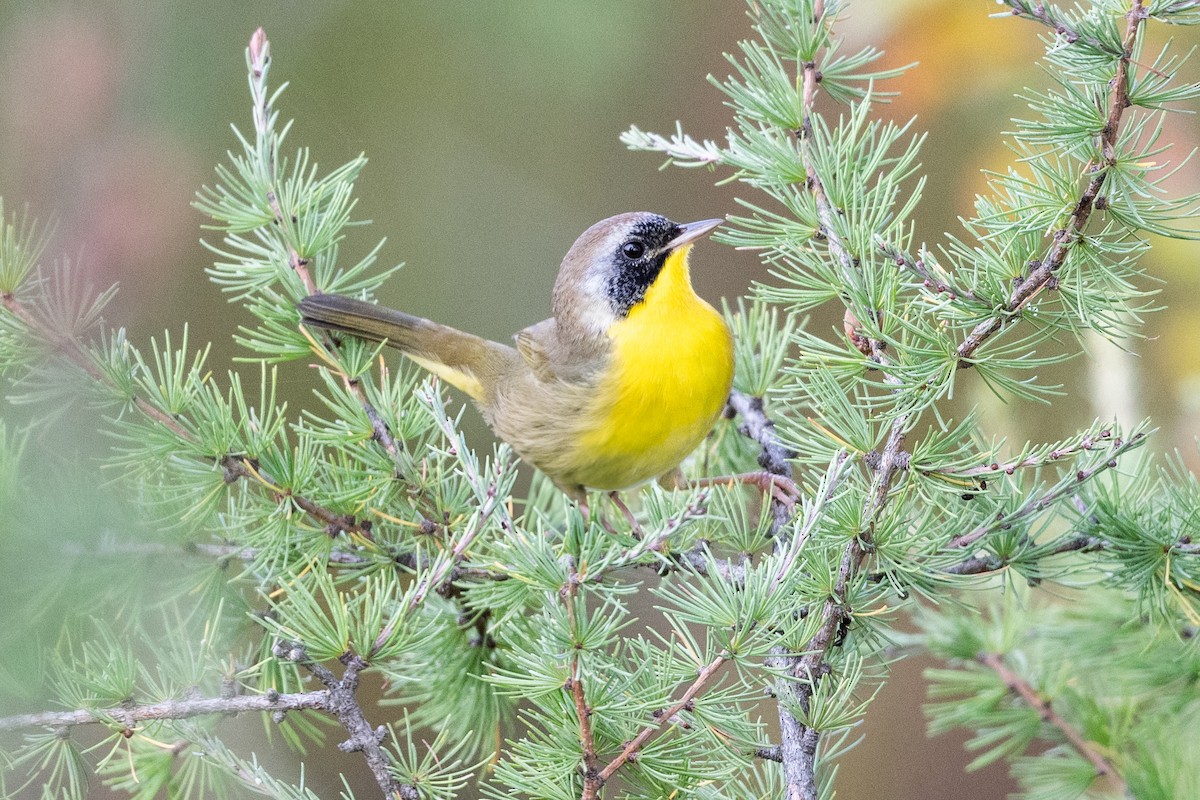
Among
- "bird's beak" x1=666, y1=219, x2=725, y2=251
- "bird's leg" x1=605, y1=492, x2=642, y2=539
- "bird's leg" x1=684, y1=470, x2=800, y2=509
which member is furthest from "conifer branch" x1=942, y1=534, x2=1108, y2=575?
"bird's beak" x1=666, y1=219, x2=725, y2=251

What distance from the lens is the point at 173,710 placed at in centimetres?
157

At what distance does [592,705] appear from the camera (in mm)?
1530

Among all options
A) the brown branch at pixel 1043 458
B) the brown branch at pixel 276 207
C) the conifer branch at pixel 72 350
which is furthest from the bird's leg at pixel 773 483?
the conifer branch at pixel 72 350

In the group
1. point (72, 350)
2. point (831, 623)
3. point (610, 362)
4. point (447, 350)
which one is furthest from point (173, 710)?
point (447, 350)

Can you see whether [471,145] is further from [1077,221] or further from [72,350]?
[1077,221]

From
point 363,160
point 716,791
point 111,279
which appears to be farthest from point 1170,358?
point 111,279

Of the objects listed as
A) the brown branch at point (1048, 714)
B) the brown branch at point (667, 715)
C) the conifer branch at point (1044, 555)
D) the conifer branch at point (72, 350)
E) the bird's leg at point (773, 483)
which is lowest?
the brown branch at point (667, 715)

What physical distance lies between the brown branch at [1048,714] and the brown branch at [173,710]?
113 cm

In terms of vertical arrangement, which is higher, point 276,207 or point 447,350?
point 447,350

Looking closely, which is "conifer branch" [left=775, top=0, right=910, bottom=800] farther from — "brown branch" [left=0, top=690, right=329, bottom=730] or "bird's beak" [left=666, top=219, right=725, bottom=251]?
"bird's beak" [left=666, top=219, right=725, bottom=251]

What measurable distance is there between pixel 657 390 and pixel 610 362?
0.21 metres

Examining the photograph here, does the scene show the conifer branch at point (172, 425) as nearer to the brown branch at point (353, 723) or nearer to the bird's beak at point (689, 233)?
the brown branch at point (353, 723)

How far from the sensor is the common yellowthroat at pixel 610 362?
2664 millimetres

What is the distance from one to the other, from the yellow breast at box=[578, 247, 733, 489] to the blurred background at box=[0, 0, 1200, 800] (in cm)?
61
